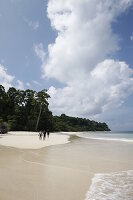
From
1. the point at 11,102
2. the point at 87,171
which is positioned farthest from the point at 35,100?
the point at 87,171

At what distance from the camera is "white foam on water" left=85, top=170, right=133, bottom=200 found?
6266 millimetres

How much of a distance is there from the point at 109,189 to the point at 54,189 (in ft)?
5.91

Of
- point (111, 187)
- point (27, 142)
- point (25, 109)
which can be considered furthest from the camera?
point (25, 109)

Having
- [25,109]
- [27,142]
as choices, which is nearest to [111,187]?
[27,142]

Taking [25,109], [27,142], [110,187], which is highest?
[25,109]

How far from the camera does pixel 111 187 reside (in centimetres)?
730

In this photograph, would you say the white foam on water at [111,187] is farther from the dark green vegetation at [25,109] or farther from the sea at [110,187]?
the dark green vegetation at [25,109]

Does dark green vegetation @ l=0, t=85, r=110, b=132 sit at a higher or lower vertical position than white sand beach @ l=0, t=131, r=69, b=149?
higher

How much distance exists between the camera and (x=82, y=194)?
21.0 feet

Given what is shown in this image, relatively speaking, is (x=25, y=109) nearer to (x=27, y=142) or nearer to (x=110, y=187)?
(x=27, y=142)

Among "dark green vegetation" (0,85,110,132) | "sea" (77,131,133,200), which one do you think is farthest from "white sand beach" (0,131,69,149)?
"dark green vegetation" (0,85,110,132)

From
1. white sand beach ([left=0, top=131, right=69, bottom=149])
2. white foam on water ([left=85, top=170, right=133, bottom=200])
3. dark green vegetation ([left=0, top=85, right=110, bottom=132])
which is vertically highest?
dark green vegetation ([left=0, top=85, right=110, bottom=132])

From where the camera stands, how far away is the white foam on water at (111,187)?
627cm

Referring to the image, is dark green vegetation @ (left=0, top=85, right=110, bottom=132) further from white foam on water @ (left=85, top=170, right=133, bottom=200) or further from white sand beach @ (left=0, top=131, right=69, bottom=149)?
white foam on water @ (left=85, top=170, right=133, bottom=200)
